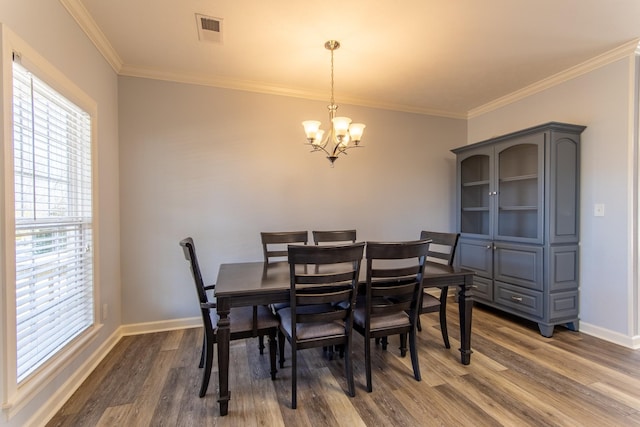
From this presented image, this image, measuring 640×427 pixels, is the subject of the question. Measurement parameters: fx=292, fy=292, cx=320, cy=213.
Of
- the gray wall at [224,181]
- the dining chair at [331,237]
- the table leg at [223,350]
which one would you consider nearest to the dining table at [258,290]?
the table leg at [223,350]

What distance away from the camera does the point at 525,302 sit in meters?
2.88

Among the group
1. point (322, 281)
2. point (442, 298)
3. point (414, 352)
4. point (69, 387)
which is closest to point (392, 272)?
point (322, 281)

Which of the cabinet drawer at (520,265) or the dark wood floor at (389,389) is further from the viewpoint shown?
the cabinet drawer at (520,265)

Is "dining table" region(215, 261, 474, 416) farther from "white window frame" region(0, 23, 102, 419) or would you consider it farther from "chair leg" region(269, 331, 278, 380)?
"white window frame" region(0, 23, 102, 419)

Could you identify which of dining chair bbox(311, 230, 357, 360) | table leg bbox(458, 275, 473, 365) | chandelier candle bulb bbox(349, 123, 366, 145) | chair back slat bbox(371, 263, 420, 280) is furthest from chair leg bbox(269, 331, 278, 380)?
chandelier candle bulb bbox(349, 123, 366, 145)

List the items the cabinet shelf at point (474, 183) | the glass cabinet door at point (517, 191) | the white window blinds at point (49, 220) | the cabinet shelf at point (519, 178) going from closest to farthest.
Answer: the white window blinds at point (49, 220) < the cabinet shelf at point (519, 178) < the glass cabinet door at point (517, 191) < the cabinet shelf at point (474, 183)

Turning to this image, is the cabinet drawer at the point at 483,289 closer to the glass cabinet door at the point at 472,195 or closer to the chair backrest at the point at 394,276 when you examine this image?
the glass cabinet door at the point at 472,195

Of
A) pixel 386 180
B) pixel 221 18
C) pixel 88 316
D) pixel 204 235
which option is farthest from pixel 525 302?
pixel 88 316

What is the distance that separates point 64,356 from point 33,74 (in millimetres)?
1659

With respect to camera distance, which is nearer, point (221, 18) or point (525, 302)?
point (221, 18)

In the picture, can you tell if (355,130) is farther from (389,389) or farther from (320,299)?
(389,389)

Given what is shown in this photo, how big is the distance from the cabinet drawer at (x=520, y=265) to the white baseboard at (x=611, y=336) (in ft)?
1.93

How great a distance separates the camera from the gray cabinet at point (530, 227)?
273 cm

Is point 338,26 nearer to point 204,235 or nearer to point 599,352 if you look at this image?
point 204,235
